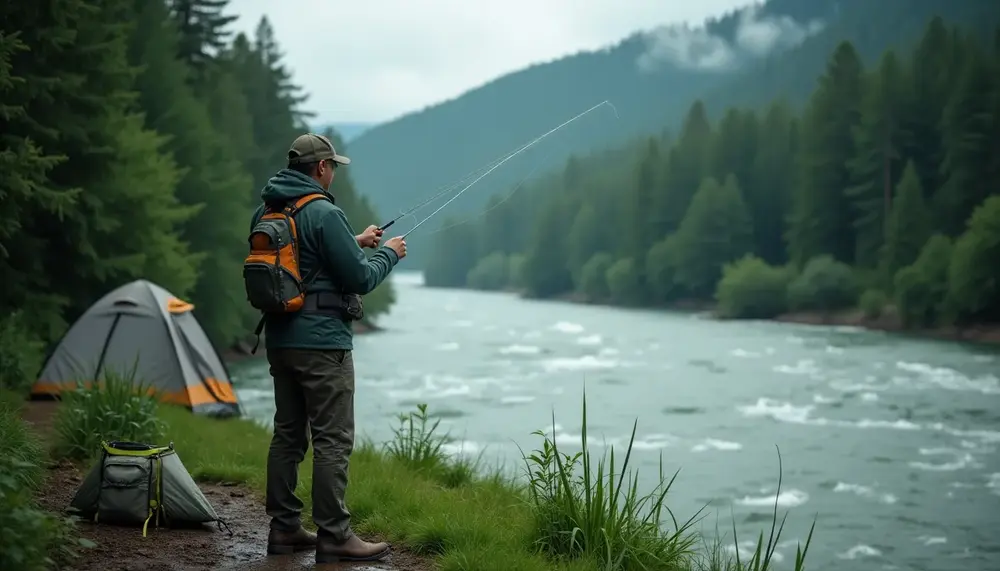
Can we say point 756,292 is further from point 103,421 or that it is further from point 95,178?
point 103,421

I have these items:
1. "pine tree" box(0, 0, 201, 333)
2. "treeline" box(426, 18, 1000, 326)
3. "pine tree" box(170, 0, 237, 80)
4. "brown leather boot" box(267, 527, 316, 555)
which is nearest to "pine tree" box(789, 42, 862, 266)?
"treeline" box(426, 18, 1000, 326)

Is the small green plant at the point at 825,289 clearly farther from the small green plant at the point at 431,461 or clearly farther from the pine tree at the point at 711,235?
the small green plant at the point at 431,461

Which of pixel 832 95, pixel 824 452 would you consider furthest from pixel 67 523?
pixel 832 95

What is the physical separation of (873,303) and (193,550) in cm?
4567

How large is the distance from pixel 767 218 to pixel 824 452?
58572mm

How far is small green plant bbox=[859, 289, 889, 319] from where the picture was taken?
47.3 m

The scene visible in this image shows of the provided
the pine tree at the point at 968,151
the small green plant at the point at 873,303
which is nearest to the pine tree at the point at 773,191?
the pine tree at the point at 968,151

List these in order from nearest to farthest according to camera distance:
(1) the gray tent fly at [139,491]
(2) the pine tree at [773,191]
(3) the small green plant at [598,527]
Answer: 1. (3) the small green plant at [598,527]
2. (1) the gray tent fly at [139,491]
3. (2) the pine tree at [773,191]

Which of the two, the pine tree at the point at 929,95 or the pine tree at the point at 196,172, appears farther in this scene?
the pine tree at the point at 929,95

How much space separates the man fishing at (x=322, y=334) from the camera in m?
5.28

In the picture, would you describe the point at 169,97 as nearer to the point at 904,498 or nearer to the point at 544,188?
the point at 904,498

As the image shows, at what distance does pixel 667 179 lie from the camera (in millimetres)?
80062

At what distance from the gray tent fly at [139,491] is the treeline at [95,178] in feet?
15.7

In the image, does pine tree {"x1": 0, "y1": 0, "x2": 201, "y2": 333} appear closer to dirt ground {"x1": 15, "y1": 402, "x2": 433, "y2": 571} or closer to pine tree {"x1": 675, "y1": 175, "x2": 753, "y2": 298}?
dirt ground {"x1": 15, "y1": 402, "x2": 433, "y2": 571}
